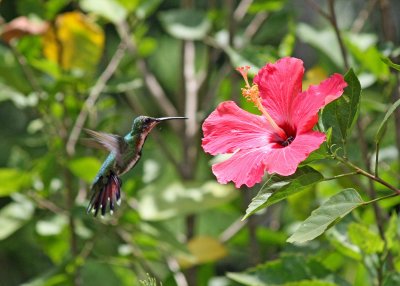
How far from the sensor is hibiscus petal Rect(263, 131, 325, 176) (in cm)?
73

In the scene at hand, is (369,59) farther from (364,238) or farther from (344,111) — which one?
(344,111)

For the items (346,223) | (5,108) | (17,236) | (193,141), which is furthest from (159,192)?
(5,108)

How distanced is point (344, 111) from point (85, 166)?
78 centimetres

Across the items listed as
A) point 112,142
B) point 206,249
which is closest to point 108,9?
point 206,249

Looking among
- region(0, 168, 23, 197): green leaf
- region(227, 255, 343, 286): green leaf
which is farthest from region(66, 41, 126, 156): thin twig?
region(227, 255, 343, 286): green leaf

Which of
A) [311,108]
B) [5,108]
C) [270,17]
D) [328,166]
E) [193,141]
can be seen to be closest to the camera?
[311,108]

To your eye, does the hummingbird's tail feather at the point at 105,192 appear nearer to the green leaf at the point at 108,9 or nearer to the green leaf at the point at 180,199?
the green leaf at the point at 180,199

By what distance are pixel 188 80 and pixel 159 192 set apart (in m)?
0.31

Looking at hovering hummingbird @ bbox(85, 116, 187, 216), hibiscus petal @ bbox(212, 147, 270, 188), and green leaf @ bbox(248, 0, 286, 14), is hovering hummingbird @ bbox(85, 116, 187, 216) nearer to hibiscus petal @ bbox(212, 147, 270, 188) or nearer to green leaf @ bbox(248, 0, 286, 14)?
hibiscus petal @ bbox(212, 147, 270, 188)

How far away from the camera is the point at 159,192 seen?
1640mm

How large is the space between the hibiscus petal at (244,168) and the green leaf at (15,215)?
923 millimetres

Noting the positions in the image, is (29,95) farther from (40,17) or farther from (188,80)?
(188,80)

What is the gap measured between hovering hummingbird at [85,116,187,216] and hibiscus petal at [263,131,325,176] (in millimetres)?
141

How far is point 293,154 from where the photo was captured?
740 millimetres
